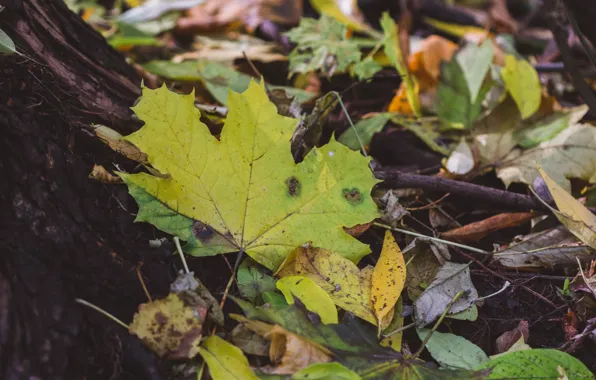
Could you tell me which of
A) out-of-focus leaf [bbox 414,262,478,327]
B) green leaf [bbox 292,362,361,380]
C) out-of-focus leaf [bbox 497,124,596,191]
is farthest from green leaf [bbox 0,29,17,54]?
out-of-focus leaf [bbox 497,124,596,191]

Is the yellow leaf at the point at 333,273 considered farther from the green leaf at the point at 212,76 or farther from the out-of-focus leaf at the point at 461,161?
the green leaf at the point at 212,76

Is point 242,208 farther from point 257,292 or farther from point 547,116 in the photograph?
point 547,116

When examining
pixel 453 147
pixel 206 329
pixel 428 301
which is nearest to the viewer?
pixel 206 329

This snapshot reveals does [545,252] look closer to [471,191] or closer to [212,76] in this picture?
[471,191]

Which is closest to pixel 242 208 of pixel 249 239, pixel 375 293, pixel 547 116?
pixel 249 239

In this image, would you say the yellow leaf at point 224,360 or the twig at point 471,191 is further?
the twig at point 471,191

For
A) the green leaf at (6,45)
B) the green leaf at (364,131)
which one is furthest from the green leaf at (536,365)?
the green leaf at (6,45)

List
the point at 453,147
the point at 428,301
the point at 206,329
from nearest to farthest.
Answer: the point at 206,329 < the point at 428,301 < the point at 453,147
